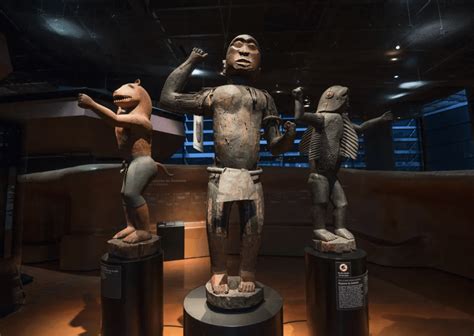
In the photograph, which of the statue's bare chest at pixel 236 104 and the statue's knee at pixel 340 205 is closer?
the statue's bare chest at pixel 236 104

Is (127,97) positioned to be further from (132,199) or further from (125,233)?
(125,233)

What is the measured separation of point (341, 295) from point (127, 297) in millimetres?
1310

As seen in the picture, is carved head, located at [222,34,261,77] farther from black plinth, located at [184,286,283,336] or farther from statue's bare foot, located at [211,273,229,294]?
black plinth, located at [184,286,283,336]

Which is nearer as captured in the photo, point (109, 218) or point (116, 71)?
point (109, 218)

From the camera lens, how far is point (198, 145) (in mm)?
4453

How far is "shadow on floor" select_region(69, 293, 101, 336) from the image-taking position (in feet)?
6.74

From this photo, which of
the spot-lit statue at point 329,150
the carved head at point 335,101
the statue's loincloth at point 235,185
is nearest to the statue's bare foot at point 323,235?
the spot-lit statue at point 329,150

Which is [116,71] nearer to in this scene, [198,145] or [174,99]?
[198,145]

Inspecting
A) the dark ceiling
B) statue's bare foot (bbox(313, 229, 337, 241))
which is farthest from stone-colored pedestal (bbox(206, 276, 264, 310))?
the dark ceiling

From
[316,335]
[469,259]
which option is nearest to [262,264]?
[316,335]

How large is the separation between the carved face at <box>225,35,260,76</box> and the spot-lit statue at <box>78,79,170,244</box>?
Answer: 0.73 metres

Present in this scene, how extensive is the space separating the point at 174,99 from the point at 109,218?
2418mm

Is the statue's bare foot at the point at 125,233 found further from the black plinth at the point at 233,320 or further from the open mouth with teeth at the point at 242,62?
the open mouth with teeth at the point at 242,62

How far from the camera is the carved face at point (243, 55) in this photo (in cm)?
169
